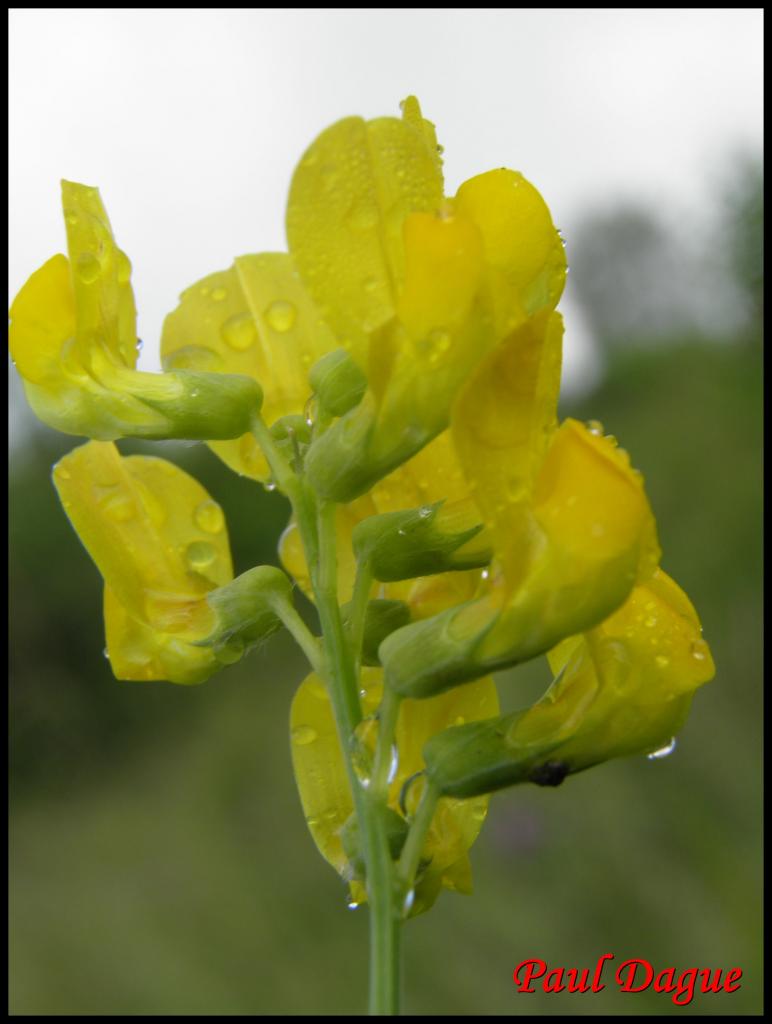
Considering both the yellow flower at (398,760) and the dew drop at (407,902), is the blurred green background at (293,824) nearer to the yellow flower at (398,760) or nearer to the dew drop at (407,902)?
the yellow flower at (398,760)

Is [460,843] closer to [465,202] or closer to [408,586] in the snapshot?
[408,586]

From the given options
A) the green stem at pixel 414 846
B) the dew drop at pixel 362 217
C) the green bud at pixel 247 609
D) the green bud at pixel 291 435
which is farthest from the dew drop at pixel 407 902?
the dew drop at pixel 362 217

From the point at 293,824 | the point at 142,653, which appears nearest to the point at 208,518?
the point at 142,653

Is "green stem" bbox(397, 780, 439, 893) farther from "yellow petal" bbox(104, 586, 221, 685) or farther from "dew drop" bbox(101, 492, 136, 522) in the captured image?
"dew drop" bbox(101, 492, 136, 522)

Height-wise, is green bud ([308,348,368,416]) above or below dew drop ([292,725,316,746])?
above
